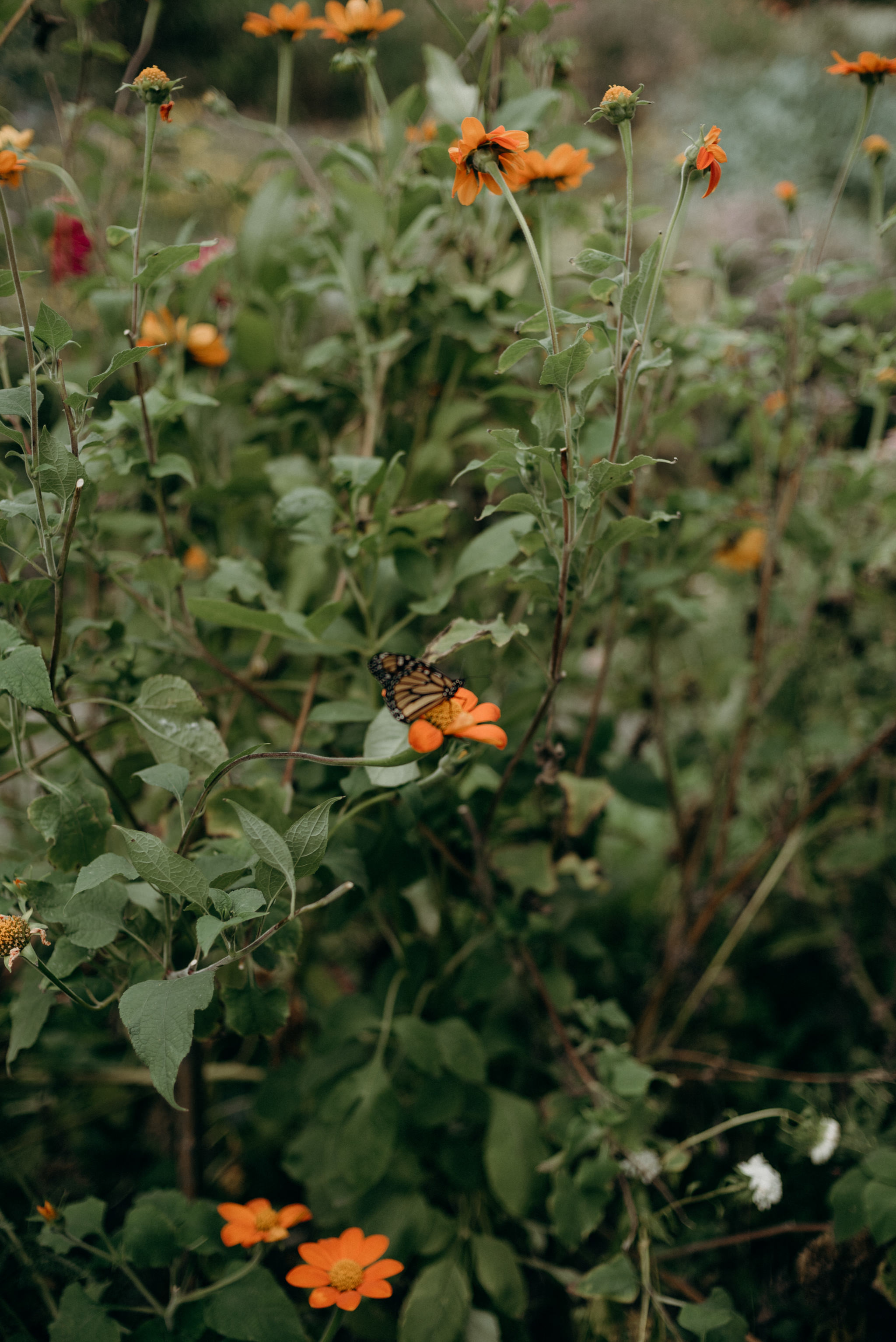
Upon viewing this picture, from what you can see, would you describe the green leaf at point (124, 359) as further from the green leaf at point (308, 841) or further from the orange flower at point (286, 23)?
the orange flower at point (286, 23)

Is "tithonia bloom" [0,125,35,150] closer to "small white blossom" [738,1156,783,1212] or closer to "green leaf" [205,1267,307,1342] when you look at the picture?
"green leaf" [205,1267,307,1342]

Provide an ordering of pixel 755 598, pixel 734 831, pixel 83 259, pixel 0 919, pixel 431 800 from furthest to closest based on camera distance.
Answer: pixel 734 831 → pixel 755 598 → pixel 83 259 → pixel 431 800 → pixel 0 919

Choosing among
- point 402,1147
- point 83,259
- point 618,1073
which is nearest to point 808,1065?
point 618,1073

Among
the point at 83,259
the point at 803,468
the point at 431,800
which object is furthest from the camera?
the point at 83,259

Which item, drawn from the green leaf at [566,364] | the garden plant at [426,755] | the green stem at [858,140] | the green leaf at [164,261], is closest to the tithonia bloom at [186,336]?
the garden plant at [426,755]

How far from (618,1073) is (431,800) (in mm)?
316

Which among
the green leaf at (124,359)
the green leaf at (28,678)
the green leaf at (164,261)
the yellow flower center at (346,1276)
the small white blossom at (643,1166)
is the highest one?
the green leaf at (164,261)

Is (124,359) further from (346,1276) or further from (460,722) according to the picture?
(346,1276)

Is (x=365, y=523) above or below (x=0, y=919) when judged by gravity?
above

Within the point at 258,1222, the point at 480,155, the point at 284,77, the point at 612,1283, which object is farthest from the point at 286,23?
the point at 612,1283

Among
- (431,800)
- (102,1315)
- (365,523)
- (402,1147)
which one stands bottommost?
(402,1147)

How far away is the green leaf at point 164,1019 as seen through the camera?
0.45 metres

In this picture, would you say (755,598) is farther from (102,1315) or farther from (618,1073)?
(102,1315)

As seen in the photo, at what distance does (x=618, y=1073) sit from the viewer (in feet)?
2.60
